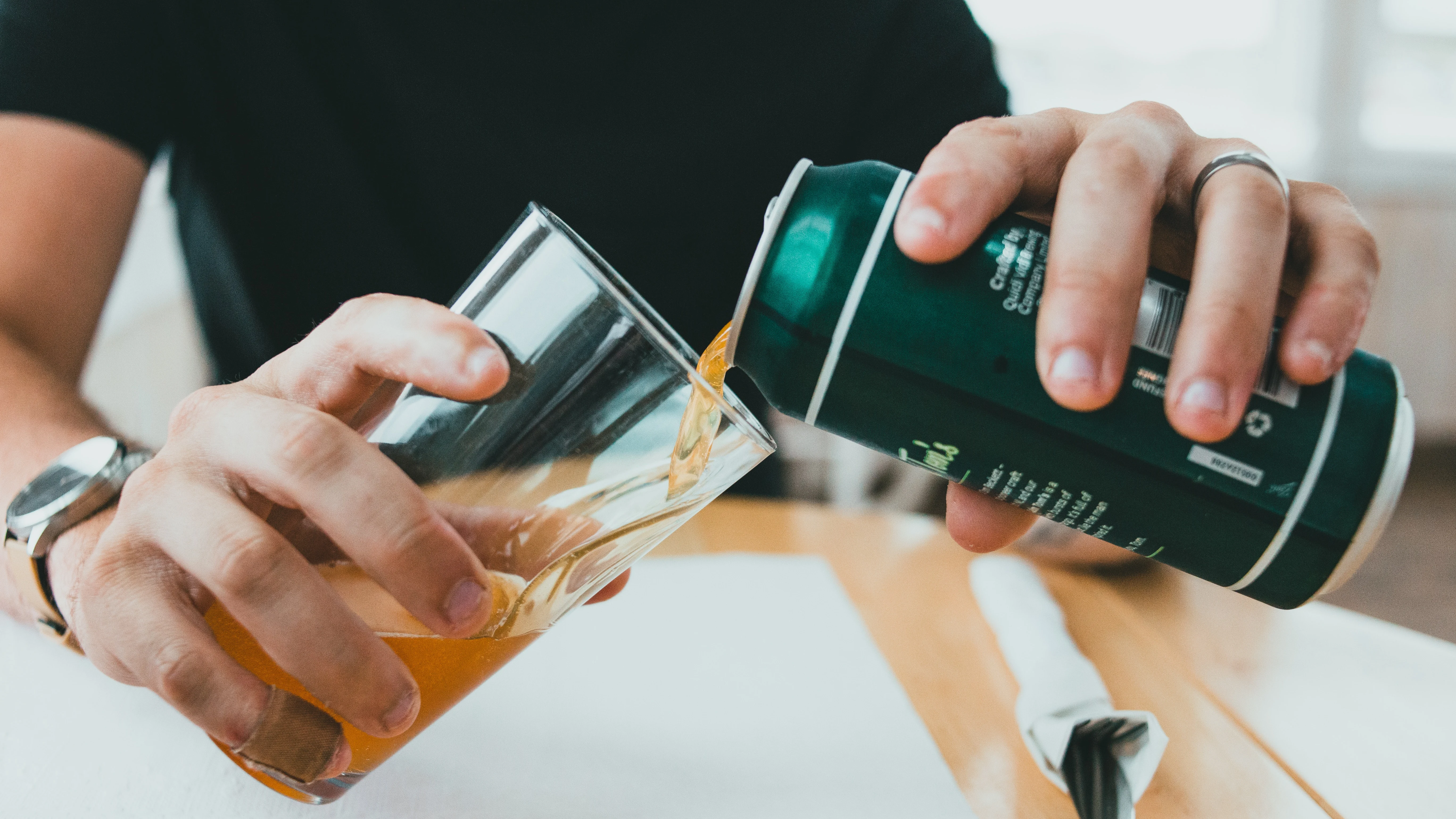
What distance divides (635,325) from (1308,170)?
3.01 m

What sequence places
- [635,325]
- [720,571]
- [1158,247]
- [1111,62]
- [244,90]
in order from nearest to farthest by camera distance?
[635,325] < [1158,247] < [720,571] < [244,90] < [1111,62]

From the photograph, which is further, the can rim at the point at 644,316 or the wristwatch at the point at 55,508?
the wristwatch at the point at 55,508

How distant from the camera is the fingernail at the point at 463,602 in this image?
360 mm

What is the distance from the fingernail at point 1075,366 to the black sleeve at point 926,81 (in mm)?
709

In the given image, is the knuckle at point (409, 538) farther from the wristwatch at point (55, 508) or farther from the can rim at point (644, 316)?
the wristwatch at point (55, 508)

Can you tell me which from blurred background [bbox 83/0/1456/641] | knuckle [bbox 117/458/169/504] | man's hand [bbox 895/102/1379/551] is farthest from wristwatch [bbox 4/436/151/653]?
blurred background [bbox 83/0/1456/641]

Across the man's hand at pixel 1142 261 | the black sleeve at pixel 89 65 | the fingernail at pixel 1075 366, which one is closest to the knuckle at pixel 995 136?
the man's hand at pixel 1142 261

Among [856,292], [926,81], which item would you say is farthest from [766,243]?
[926,81]

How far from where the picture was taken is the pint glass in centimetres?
→ 35

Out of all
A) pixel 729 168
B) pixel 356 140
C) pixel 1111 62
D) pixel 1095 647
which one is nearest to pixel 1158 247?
pixel 1095 647

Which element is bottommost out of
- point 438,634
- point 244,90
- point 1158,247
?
point 438,634

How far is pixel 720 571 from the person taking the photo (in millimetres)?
705

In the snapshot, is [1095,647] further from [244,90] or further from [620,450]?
[244,90]

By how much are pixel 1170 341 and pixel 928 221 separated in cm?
12
